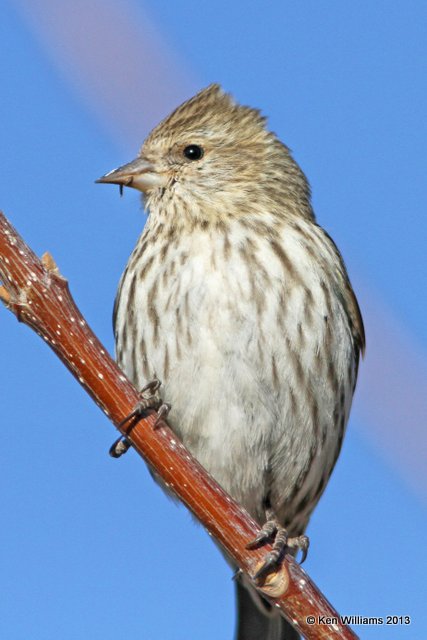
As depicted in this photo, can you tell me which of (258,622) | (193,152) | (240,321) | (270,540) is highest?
(193,152)

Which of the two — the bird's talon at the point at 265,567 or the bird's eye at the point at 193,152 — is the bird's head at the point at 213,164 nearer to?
the bird's eye at the point at 193,152

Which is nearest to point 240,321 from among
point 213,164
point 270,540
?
point 213,164

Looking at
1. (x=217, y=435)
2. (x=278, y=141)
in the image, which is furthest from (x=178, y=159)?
(x=217, y=435)

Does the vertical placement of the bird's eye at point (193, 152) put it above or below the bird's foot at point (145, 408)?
above

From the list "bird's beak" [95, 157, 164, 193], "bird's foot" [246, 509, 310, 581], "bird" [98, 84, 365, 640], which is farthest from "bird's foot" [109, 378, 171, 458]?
"bird's beak" [95, 157, 164, 193]

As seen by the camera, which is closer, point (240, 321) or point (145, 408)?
point (145, 408)

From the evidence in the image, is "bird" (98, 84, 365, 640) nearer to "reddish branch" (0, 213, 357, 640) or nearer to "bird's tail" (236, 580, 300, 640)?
"bird's tail" (236, 580, 300, 640)

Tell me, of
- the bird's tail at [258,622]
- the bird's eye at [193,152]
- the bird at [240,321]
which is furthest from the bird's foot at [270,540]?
the bird's eye at [193,152]

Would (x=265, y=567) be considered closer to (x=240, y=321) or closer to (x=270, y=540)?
(x=270, y=540)
